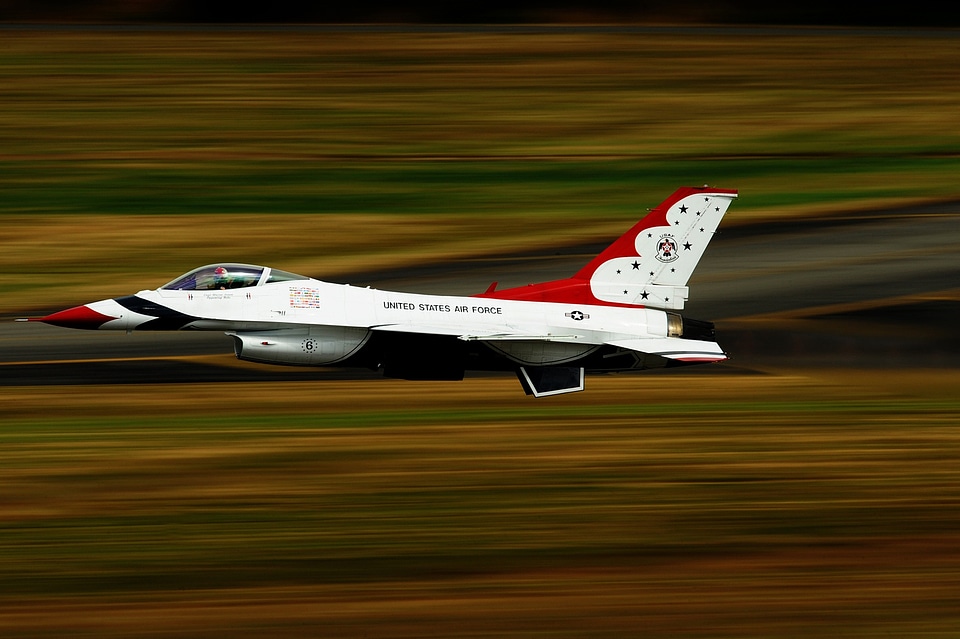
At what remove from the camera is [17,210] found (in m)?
30.1

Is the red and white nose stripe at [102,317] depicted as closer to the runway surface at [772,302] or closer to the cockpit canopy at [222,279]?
the cockpit canopy at [222,279]

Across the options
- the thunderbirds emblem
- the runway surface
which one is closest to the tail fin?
the thunderbirds emblem

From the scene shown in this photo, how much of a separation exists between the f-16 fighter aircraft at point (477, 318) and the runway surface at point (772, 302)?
2590 mm

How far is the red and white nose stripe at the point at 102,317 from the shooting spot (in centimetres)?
1819

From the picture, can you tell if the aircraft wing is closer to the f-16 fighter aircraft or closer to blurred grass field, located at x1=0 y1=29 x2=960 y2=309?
the f-16 fighter aircraft

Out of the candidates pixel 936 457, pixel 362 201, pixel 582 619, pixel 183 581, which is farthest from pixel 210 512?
pixel 362 201

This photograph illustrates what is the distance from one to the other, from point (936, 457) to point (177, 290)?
11.7 m

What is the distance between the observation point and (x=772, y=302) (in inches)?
968

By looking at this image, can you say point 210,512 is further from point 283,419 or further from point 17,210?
point 17,210

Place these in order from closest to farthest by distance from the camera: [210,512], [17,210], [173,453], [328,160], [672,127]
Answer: [210,512], [173,453], [17,210], [328,160], [672,127]

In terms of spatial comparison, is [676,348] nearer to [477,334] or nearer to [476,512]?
[477,334]

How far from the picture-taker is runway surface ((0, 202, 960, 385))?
70.3 ft

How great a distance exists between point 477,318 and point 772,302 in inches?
329

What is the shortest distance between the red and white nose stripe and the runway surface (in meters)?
2.42
